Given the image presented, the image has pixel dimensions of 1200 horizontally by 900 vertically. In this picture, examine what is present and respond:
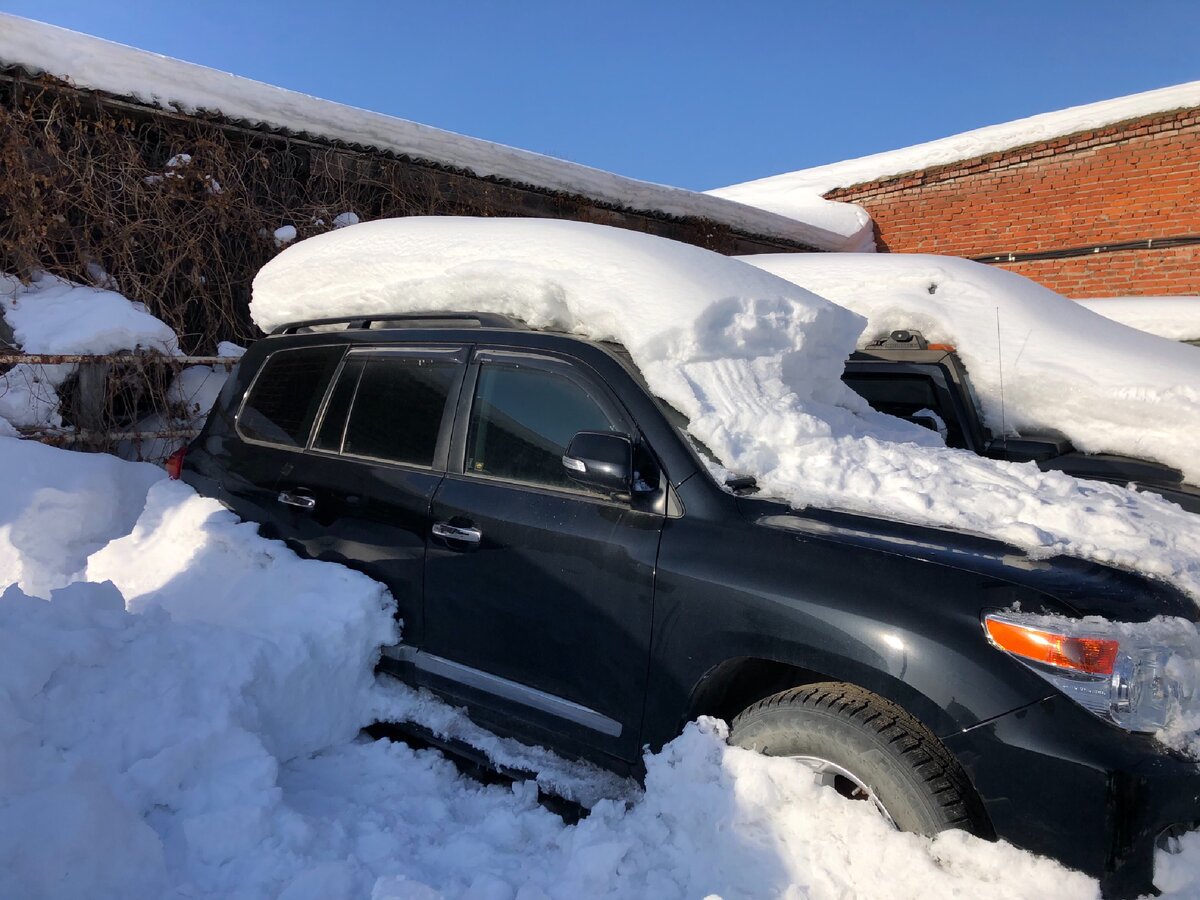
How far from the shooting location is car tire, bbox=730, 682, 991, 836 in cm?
196

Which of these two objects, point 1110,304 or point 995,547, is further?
point 1110,304

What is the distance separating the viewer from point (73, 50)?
661cm

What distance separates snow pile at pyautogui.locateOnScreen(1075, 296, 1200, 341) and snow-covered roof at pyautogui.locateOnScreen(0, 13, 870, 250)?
241 inches

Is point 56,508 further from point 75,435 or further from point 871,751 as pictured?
point 871,751

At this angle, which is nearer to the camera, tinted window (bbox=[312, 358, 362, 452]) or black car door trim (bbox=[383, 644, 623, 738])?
black car door trim (bbox=[383, 644, 623, 738])

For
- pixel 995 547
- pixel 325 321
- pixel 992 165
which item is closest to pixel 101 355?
pixel 325 321

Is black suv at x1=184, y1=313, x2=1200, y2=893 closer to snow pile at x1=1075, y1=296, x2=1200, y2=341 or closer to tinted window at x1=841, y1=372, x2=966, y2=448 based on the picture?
tinted window at x1=841, y1=372, x2=966, y2=448

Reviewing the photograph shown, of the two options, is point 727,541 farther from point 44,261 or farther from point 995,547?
point 44,261

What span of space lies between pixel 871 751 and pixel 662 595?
71 cm

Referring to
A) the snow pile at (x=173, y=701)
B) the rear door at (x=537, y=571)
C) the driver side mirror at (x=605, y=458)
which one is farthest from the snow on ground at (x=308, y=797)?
the driver side mirror at (x=605, y=458)

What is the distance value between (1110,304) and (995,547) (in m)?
5.84

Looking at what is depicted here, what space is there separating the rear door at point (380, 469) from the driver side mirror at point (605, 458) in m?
0.80

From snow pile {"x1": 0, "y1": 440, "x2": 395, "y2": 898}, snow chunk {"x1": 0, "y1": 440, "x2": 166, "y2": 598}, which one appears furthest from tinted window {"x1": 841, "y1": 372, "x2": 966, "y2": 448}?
snow chunk {"x1": 0, "y1": 440, "x2": 166, "y2": 598}

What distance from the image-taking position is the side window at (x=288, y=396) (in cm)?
368
